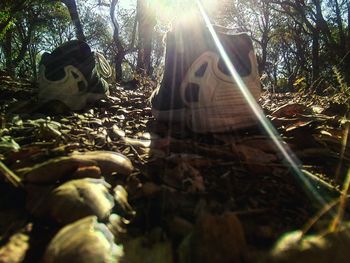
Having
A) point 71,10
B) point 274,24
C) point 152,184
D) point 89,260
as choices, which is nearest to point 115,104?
point 152,184

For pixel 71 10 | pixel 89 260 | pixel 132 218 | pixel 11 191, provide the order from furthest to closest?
pixel 71 10
pixel 11 191
pixel 132 218
pixel 89 260

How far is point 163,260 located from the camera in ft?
3.22

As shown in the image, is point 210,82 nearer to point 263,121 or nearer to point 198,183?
point 263,121

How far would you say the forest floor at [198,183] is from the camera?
103 centimetres

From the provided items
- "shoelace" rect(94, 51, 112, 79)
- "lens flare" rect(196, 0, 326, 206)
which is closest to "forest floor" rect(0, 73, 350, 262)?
"lens flare" rect(196, 0, 326, 206)

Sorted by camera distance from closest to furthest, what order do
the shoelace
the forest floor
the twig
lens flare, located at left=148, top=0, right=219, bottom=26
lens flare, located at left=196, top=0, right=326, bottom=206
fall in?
the forest floor → the twig → lens flare, located at left=196, top=0, right=326, bottom=206 → lens flare, located at left=148, top=0, right=219, bottom=26 → the shoelace

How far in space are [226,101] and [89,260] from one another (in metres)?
1.65

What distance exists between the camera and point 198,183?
1.50 meters

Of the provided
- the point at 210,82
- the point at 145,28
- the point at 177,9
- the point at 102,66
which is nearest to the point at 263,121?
the point at 210,82

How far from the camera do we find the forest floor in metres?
1.03

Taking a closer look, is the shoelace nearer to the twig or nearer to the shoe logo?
the shoe logo

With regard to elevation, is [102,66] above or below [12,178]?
above

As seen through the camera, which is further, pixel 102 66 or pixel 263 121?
pixel 102 66

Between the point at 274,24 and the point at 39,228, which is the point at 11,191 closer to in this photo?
the point at 39,228
